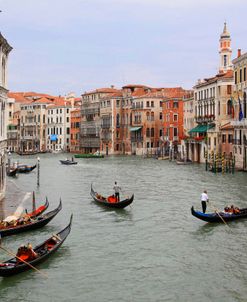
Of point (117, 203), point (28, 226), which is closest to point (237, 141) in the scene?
point (117, 203)

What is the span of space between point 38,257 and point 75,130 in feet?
217

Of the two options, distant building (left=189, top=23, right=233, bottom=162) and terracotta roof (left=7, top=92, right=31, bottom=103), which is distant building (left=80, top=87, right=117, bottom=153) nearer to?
terracotta roof (left=7, top=92, right=31, bottom=103)

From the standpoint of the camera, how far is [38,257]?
37.2 feet

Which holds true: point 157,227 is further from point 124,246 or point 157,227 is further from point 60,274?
point 60,274

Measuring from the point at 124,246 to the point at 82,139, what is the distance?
2408 inches

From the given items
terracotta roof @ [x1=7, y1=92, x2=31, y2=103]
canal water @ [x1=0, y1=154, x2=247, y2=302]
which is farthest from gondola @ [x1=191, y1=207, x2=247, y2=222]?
terracotta roof @ [x1=7, y1=92, x2=31, y2=103]

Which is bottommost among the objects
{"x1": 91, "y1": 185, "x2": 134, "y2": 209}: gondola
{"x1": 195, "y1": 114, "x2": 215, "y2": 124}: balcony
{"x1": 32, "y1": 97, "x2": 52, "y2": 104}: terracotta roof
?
{"x1": 91, "y1": 185, "x2": 134, "y2": 209}: gondola

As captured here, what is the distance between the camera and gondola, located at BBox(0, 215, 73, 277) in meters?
10.5

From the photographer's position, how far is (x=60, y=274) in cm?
1109

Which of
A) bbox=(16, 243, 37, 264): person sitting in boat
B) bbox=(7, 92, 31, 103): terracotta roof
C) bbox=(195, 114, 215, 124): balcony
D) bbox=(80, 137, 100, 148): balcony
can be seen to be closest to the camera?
bbox=(16, 243, 37, 264): person sitting in boat

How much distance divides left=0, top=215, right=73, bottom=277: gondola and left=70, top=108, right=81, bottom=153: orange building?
63.2 m

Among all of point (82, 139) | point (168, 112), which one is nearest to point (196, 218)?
point (168, 112)

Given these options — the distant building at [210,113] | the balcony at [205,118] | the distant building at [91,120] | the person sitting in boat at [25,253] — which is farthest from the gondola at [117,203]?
the distant building at [91,120]

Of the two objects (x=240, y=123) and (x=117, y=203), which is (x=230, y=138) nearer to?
(x=240, y=123)
